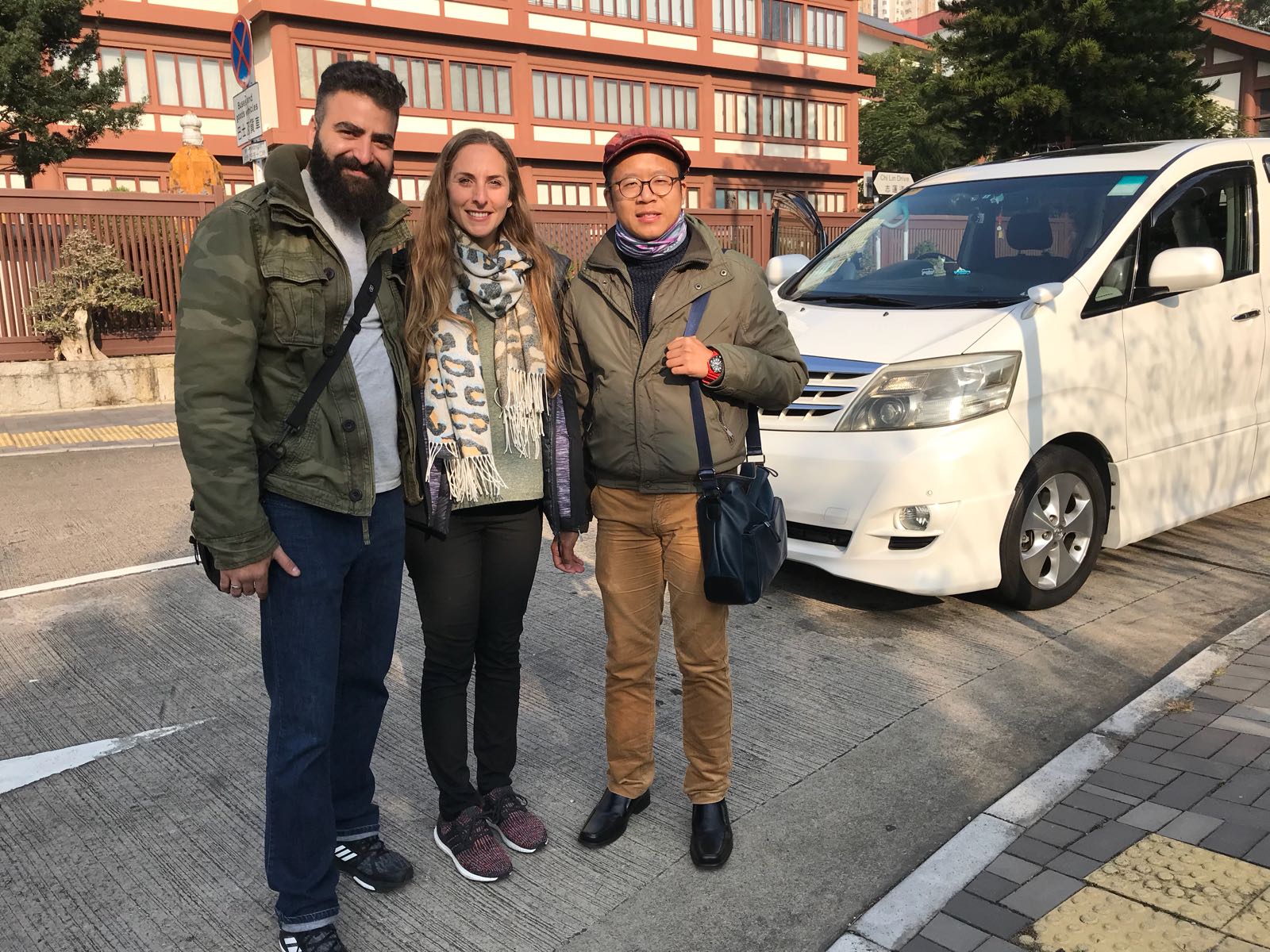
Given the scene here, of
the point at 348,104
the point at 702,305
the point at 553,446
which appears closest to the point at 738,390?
the point at 702,305

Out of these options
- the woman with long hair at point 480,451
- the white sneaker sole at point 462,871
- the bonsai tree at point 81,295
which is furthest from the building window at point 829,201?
the white sneaker sole at point 462,871

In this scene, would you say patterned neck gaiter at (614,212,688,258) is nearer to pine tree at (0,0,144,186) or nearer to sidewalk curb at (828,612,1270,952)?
sidewalk curb at (828,612,1270,952)

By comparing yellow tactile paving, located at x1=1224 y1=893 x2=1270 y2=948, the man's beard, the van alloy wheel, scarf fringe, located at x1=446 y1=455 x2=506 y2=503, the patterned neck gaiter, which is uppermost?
the man's beard

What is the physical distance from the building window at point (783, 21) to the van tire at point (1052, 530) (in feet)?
138

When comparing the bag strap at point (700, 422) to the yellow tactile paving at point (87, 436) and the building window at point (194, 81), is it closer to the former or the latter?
the yellow tactile paving at point (87, 436)

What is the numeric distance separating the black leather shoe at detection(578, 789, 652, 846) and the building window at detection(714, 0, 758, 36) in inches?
1668

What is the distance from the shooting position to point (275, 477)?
2.50 metres

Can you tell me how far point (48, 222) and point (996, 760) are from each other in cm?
1282

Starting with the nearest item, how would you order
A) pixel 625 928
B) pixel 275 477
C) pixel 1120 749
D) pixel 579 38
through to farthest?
pixel 275 477, pixel 625 928, pixel 1120 749, pixel 579 38

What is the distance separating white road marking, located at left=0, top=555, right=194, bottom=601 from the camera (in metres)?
5.62

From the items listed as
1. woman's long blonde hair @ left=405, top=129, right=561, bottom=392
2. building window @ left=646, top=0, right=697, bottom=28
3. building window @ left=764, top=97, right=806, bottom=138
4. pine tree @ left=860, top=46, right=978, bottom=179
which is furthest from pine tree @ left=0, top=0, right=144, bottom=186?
pine tree @ left=860, top=46, right=978, bottom=179

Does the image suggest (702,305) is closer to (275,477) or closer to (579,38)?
(275,477)

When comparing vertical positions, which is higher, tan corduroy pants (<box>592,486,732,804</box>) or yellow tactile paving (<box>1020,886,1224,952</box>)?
tan corduroy pants (<box>592,486,732,804</box>)

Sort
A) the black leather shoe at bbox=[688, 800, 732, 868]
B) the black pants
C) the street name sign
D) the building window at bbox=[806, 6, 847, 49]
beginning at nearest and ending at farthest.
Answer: the black pants < the black leather shoe at bbox=[688, 800, 732, 868] < the street name sign < the building window at bbox=[806, 6, 847, 49]
